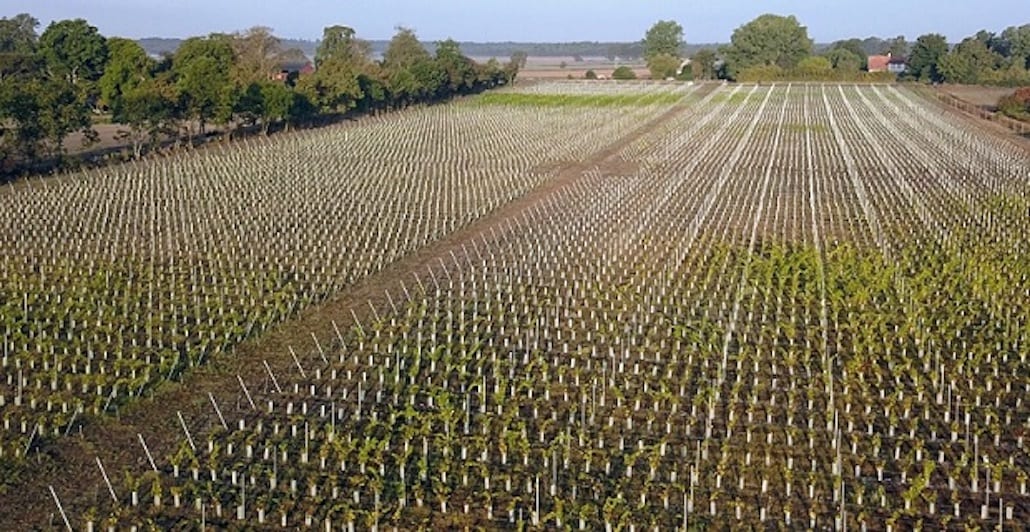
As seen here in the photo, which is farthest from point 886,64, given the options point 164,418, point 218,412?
point 164,418

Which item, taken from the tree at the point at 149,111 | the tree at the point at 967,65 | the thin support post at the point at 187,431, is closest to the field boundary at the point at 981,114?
the tree at the point at 967,65

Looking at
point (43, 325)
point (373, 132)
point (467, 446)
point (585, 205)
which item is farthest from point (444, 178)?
point (467, 446)

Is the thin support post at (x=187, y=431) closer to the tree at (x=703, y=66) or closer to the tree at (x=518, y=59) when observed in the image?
the tree at (x=518, y=59)

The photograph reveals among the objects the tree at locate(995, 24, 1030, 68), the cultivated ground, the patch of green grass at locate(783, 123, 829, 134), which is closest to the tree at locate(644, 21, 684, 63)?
the tree at locate(995, 24, 1030, 68)

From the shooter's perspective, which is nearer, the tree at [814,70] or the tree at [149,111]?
the tree at [149,111]

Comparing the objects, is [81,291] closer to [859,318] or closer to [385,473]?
[385,473]

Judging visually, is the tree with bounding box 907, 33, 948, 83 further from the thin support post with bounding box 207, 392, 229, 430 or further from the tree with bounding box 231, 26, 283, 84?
the thin support post with bounding box 207, 392, 229, 430
